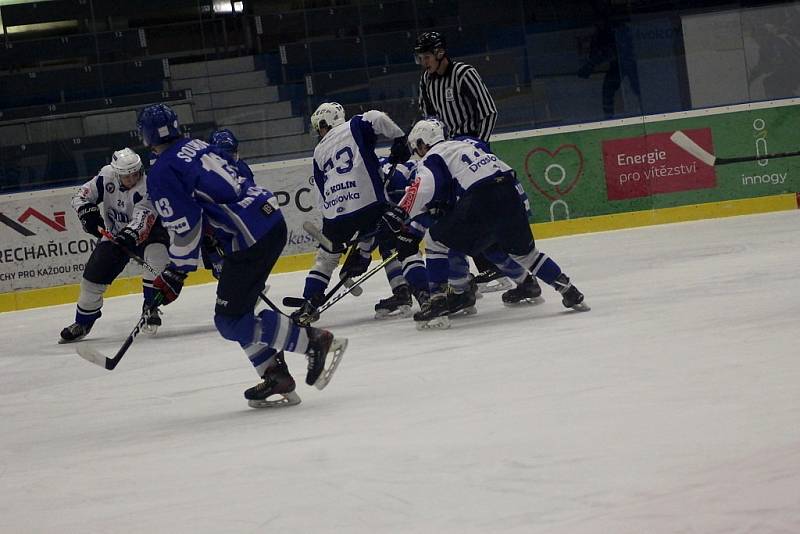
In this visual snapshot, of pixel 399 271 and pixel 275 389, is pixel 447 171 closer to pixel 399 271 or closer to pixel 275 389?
pixel 399 271

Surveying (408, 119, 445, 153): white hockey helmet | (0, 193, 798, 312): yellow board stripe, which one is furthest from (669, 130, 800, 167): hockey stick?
(408, 119, 445, 153): white hockey helmet

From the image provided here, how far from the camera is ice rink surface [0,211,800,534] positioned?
2377mm

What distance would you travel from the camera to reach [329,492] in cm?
266

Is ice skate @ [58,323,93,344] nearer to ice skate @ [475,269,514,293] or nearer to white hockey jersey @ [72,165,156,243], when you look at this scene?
white hockey jersey @ [72,165,156,243]

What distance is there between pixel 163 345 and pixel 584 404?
3352mm

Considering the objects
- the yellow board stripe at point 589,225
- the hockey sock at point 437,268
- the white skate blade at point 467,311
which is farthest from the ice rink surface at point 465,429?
the yellow board stripe at point 589,225

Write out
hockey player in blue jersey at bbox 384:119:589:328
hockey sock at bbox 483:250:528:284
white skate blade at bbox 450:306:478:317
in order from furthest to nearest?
1. white skate blade at bbox 450:306:478:317
2. hockey sock at bbox 483:250:528:284
3. hockey player in blue jersey at bbox 384:119:589:328

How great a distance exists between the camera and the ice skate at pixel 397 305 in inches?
245

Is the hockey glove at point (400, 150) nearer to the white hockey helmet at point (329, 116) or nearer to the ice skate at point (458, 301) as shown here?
the white hockey helmet at point (329, 116)

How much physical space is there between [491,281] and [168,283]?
3.08 m

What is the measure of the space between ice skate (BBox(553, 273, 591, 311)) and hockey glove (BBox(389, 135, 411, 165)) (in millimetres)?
1090

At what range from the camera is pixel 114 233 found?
6.85 m

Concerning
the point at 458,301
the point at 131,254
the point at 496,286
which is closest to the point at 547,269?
the point at 458,301

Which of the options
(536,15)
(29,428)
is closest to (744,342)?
(29,428)
